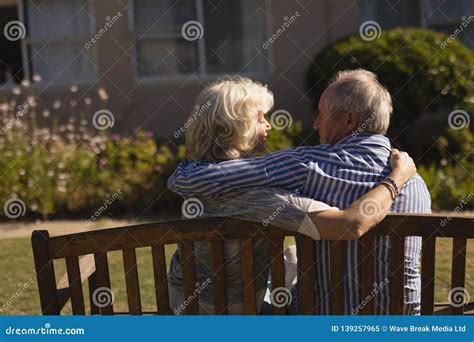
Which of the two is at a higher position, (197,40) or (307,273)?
(307,273)

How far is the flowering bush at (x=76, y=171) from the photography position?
7.74 metres

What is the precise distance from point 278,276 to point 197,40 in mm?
8680

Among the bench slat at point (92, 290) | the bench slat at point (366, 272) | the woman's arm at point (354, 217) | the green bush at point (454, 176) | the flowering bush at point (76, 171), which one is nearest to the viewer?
the woman's arm at point (354, 217)

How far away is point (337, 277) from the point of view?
2650 mm

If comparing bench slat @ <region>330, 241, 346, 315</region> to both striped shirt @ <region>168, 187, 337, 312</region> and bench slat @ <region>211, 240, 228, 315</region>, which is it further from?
bench slat @ <region>211, 240, 228, 315</region>

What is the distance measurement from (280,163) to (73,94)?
8358 millimetres

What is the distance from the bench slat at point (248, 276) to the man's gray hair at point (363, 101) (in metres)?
0.59

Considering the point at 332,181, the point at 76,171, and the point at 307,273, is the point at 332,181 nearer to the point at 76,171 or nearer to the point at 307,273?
the point at 307,273

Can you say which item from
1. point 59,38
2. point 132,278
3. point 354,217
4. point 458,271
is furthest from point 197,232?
point 59,38

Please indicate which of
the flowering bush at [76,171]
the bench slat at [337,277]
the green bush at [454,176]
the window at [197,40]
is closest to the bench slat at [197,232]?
the bench slat at [337,277]

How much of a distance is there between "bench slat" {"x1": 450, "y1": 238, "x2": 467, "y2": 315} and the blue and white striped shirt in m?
0.14

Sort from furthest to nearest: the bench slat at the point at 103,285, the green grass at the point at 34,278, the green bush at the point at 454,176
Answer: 1. the green bush at the point at 454,176
2. the green grass at the point at 34,278
3. the bench slat at the point at 103,285

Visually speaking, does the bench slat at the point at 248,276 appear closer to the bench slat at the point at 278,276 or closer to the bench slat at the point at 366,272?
the bench slat at the point at 278,276

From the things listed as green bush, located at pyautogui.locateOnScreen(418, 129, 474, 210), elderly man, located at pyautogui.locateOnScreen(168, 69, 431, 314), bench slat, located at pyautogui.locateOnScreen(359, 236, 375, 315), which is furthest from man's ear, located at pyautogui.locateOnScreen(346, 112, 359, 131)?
green bush, located at pyautogui.locateOnScreen(418, 129, 474, 210)
